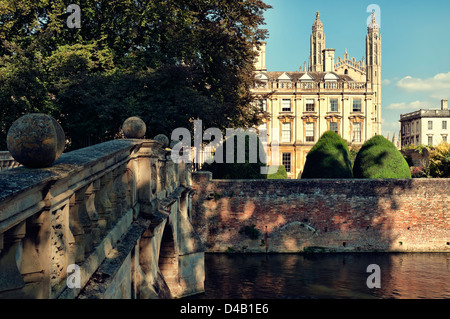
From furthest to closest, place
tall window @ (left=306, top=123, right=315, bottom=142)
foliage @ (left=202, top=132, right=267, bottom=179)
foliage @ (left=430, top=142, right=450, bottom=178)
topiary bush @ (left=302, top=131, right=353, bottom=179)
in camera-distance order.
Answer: tall window @ (left=306, top=123, right=315, bottom=142)
topiary bush @ (left=302, top=131, right=353, bottom=179)
foliage @ (left=430, top=142, right=450, bottom=178)
foliage @ (left=202, top=132, right=267, bottom=179)

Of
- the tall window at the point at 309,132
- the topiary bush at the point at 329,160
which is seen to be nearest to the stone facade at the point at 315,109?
the tall window at the point at 309,132

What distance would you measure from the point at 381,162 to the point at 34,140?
2837cm

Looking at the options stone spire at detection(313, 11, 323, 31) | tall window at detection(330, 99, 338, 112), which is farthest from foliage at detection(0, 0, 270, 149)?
stone spire at detection(313, 11, 323, 31)

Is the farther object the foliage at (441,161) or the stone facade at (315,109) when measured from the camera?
the stone facade at (315,109)

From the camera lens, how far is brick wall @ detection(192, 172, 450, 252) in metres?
25.4

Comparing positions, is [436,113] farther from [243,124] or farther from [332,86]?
[243,124]

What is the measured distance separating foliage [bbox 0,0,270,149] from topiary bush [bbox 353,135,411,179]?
36.4 feet

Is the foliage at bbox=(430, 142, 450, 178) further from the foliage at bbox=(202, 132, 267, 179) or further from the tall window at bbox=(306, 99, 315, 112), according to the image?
the tall window at bbox=(306, 99, 315, 112)

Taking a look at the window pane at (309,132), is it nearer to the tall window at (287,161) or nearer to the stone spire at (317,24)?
the tall window at (287,161)

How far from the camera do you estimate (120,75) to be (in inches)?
805

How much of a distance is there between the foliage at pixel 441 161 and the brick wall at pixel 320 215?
163 inches

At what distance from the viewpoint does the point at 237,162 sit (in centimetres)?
2828

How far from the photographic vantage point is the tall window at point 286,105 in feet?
187

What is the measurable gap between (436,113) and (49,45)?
232 feet
